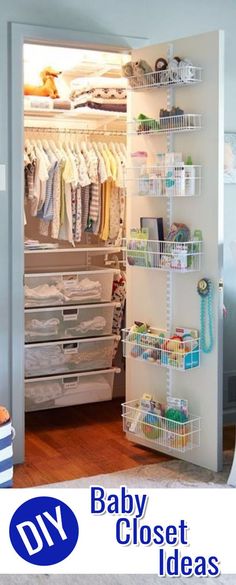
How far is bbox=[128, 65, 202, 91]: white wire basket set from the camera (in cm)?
381

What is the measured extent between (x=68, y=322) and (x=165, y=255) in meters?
1.17

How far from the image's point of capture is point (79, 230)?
16.2 ft

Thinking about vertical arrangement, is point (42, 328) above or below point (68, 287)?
below

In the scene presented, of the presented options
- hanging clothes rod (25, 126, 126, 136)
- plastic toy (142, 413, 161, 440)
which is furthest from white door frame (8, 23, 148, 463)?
hanging clothes rod (25, 126, 126, 136)

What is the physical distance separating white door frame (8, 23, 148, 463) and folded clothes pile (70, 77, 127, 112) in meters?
0.73

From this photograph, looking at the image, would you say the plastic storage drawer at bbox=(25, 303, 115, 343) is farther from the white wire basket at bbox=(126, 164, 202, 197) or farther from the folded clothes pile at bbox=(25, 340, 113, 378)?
A: the white wire basket at bbox=(126, 164, 202, 197)

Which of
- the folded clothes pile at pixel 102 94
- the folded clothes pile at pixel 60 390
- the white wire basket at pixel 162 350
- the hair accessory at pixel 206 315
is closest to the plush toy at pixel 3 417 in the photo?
the white wire basket at pixel 162 350

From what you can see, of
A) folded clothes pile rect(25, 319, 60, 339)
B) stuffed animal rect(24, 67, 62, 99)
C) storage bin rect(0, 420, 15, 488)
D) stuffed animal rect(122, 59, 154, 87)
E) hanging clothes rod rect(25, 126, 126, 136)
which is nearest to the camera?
storage bin rect(0, 420, 15, 488)

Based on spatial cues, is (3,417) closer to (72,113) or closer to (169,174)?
(169,174)

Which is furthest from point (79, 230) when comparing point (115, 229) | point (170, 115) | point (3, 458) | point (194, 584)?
point (194, 584)

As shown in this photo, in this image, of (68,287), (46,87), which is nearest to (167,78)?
(46,87)

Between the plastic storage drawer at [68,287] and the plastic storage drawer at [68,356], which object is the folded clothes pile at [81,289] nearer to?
the plastic storage drawer at [68,287]

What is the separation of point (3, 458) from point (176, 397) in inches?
39.5

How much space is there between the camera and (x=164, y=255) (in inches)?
156
